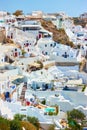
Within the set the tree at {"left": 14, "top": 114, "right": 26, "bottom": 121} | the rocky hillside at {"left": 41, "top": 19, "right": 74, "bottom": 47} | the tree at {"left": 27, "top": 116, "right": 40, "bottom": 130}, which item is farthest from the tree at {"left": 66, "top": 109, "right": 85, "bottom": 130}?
the rocky hillside at {"left": 41, "top": 19, "right": 74, "bottom": 47}

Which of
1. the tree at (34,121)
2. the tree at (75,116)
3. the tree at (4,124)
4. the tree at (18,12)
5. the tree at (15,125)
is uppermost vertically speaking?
the tree at (18,12)

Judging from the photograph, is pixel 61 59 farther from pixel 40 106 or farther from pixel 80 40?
pixel 40 106

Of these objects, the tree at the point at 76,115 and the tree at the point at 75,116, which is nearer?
the tree at the point at 75,116

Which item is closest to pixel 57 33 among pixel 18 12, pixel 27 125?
pixel 18 12

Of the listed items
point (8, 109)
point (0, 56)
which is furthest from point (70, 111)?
point (0, 56)

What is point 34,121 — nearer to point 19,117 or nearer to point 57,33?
point 19,117

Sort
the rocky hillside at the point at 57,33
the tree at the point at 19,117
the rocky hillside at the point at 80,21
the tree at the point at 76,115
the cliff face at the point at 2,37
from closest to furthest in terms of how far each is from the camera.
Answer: the tree at the point at 19,117, the tree at the point at 76,115, the cliff face at the point at 2,37, the rocky hillside at the point at 57,33, the rocky hillside at the point at 80,21

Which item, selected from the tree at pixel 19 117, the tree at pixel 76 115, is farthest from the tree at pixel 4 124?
the tree at pixel 76 115

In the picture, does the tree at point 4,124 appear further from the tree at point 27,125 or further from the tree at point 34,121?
the tree at point 34,121
